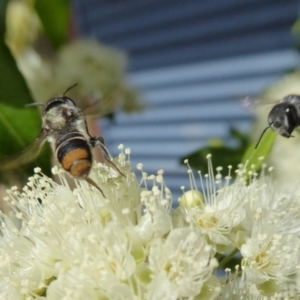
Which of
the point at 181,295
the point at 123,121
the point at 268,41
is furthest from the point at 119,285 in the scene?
the point at 123,121

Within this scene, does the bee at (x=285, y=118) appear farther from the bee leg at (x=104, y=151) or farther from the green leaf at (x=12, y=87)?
the green leaf at (x=12, y=87)

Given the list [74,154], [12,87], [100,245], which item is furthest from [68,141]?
[12,87]

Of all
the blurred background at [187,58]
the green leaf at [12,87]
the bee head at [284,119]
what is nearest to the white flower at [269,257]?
the bee head at [284,119]

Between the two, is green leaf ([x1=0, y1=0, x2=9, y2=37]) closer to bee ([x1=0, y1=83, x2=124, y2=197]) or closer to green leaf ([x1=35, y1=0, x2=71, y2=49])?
green leaf ([x1=35, y1=0, x2=71, y2=49])

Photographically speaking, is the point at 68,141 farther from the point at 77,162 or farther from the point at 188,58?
the point at 188,58

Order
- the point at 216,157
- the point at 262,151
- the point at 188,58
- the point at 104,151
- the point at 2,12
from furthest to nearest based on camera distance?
the point at 188,58, the point at 2,12, the point at 216,157, the point at 262,151, the point at 104,151
